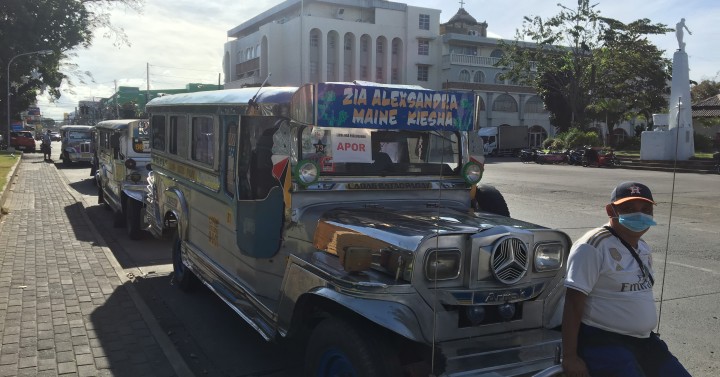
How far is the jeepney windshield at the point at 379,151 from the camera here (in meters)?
4.33

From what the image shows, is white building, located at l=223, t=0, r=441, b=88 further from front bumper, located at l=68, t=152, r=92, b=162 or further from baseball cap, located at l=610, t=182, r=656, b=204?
baseball cap, located at l=610, t=182, r=656, b=204

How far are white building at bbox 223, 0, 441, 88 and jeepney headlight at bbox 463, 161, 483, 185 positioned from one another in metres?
47.1

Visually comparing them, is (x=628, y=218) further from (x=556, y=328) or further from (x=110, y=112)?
(x=110, y=112)

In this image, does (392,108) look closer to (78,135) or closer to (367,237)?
(367,237)

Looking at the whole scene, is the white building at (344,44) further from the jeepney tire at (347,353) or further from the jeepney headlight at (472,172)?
the jeepney tire at (347,353)

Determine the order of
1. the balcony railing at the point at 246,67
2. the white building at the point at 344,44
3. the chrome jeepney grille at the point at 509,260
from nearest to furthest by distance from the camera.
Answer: the chrome jeepney grille at the point at 509,260 < the white building at the point at 344,44 < the balcony railing at the point at 246,67

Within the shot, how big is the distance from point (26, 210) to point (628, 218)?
519 inches

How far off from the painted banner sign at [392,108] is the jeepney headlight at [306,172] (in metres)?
0.39

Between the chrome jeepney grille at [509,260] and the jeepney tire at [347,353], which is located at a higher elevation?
the chrome jeepney grille at [509,260]

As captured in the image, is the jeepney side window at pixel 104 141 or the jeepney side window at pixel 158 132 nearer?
the jeepney side window at pixel 158 132

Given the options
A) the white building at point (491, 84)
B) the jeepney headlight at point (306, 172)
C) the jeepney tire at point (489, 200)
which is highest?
the white building at point (491, 84)

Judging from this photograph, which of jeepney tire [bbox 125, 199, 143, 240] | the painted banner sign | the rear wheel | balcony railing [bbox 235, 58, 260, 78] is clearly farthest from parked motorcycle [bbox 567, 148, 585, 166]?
balcony railing [bbox 235, 58, 260, 78]

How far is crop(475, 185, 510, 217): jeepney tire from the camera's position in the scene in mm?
4907

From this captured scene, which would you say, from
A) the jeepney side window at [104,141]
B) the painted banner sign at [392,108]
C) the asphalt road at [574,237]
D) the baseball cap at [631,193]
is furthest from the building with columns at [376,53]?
the baseball cap at [631,193]
